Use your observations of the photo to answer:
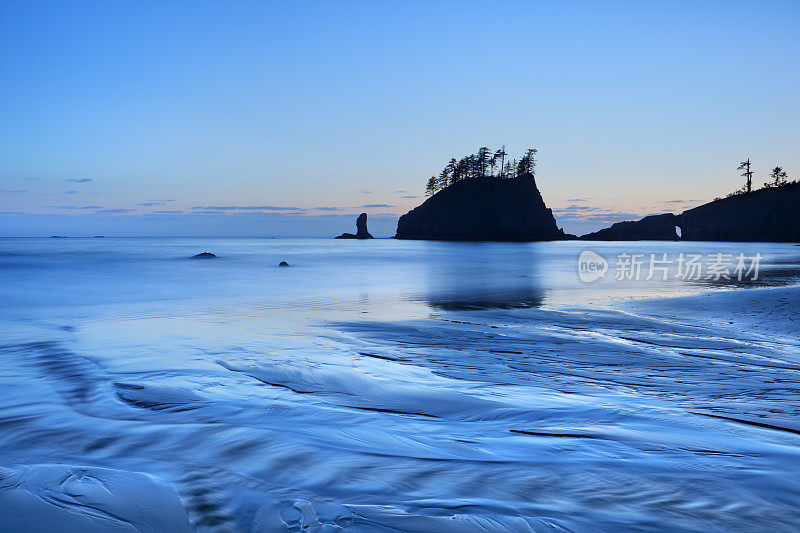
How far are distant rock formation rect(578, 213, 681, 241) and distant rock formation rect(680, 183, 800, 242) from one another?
1716 centimetres

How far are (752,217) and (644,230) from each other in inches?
1370

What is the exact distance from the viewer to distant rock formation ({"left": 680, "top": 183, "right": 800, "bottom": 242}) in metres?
89.1

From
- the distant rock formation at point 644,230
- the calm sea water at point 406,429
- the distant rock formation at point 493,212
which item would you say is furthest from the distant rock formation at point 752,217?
the calm sea water at point 406,429

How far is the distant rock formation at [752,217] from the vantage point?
3506 inches

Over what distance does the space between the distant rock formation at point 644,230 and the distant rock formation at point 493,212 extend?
24825mm

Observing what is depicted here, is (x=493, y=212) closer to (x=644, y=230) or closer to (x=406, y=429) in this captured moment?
(x=644, y=230)

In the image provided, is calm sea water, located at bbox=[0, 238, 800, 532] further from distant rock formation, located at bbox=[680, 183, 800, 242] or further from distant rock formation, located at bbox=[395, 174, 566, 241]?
distant rock formation, located at bbox=[680, 183, 800, 242]

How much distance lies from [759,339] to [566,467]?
5.92 meters

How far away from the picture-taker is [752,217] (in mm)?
93375

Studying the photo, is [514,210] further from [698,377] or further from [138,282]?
[698,377]

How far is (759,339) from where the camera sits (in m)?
6.77

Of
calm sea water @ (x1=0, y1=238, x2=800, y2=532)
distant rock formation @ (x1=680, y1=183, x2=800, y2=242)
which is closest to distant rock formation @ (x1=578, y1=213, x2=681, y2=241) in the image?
distant rock formation @ (x1=680, y1=183, x2=800, y2=242)

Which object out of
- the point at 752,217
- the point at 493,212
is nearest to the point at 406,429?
the point at 493,212

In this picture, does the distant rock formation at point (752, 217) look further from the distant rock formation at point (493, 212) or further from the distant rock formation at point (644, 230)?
the distant rock formation at point (493, 212)
